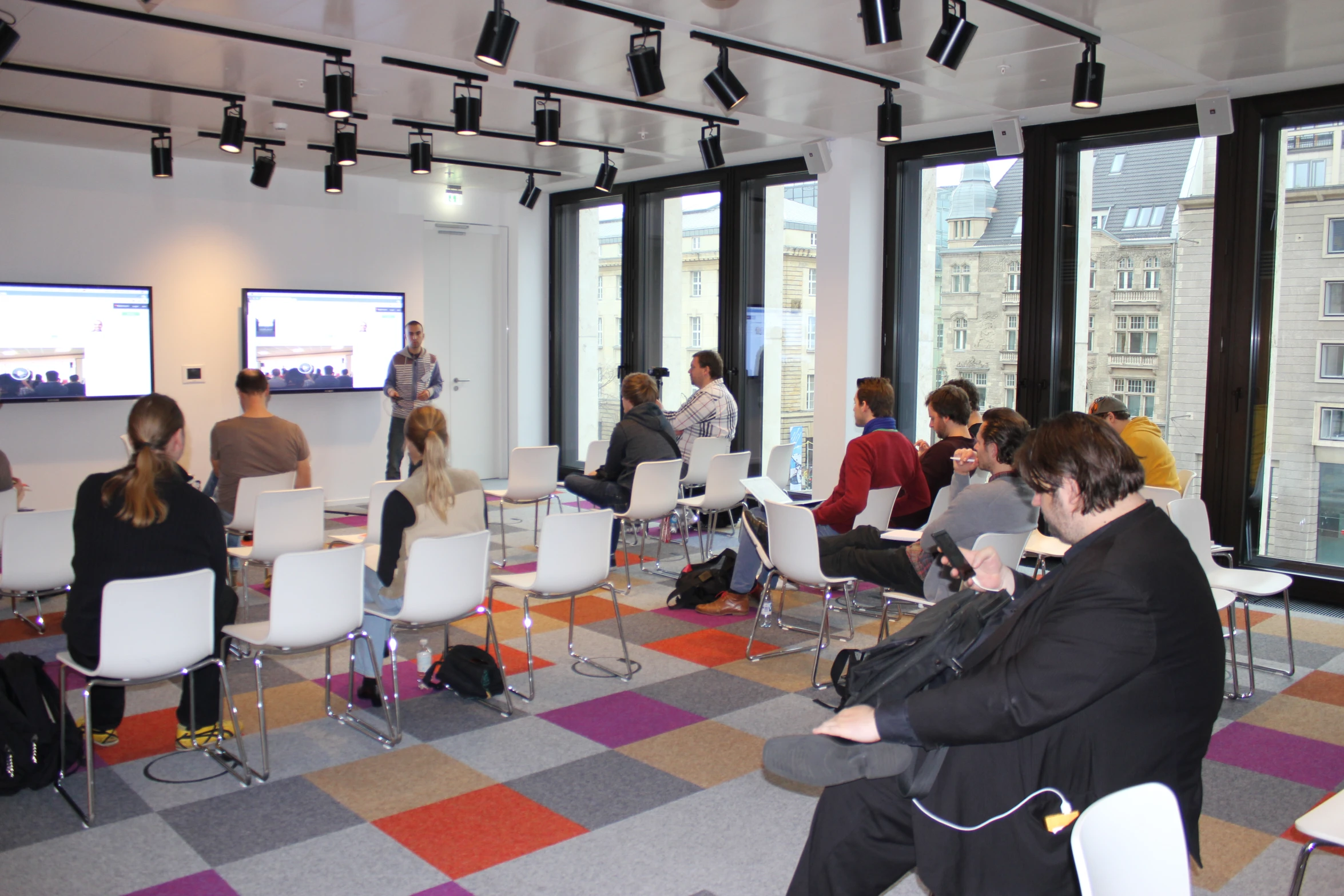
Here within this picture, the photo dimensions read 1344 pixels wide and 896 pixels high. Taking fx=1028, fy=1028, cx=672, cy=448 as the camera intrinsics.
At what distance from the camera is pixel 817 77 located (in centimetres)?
620

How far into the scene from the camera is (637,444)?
6938 millimetres

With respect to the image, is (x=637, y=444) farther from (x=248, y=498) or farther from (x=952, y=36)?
(x=952, y=36)

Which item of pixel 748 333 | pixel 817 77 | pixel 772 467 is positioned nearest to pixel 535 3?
pixel 817 77

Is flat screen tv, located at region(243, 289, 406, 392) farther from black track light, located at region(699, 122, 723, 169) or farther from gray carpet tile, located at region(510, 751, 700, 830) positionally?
gray carpet tile, located at region(510, 751, 700, 830)

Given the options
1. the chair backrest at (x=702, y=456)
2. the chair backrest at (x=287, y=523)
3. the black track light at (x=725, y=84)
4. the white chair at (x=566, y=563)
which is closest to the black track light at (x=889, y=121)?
the black track light at (x=725, y=84)

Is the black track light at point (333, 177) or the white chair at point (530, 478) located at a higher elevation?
the black track light at point (333, 177)

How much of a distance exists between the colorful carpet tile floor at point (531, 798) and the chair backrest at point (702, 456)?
274 centimetres

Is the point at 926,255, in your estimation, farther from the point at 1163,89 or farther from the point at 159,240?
the point at 159,240

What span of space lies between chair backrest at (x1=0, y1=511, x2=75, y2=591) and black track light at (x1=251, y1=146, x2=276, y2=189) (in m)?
4.09

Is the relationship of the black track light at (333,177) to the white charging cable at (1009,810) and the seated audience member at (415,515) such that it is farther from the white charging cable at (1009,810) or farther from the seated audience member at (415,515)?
the white charging cable at (1009,810)

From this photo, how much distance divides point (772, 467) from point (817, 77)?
9.52 feet

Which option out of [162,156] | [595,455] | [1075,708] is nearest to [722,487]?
[595,455]

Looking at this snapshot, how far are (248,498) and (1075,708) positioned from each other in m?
5.19

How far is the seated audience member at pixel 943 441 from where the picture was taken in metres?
5.70
